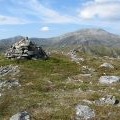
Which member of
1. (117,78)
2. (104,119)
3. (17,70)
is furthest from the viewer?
(17,70)

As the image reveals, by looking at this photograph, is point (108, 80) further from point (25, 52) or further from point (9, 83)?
point (25, 52)

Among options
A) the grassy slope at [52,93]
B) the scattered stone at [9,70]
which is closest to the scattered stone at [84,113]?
the grassy slope at [52,93]

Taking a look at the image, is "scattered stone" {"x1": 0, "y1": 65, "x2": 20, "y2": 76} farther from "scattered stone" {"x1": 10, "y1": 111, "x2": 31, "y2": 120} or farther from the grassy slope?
"scattered stone" {"x1": 10, "y1": 111, "x2": 31, "y2": 120}

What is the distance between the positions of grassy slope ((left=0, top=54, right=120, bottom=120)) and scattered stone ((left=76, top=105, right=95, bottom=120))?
49 centimetres

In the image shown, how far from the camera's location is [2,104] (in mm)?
34250

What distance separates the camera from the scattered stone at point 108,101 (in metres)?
33.6

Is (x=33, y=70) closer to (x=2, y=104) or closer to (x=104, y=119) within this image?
(x=2, y=104)

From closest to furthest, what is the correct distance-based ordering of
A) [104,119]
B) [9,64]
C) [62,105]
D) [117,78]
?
[104,119]
[62,105]
[117,78]
[9,64]

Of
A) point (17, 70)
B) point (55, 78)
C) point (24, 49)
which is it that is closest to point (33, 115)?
point (55, 78)

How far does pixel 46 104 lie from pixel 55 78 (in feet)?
41.7

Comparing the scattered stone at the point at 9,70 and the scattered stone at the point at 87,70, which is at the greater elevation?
the scattered stone at the point at 9,70

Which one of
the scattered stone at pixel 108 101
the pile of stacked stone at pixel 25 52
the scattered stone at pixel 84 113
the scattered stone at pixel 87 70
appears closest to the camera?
the scattered stone at pixel 84 113

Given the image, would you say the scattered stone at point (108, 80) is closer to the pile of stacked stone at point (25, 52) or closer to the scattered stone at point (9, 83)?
the scattered stone at point (9, 83)

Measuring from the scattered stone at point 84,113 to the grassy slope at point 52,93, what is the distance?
489 millimetres
